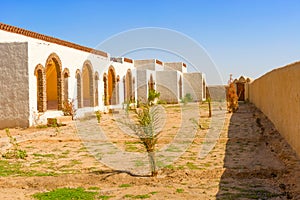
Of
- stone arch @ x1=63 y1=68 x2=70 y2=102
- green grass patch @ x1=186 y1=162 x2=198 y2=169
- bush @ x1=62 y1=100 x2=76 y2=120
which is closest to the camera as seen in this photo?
green grass patch @ x1=186 y1=162 x2=198 y2=169

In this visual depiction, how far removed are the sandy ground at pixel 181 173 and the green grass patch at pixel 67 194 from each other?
0.17 m

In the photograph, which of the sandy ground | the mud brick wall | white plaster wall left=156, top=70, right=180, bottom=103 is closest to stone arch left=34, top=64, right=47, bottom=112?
the mud brick wall

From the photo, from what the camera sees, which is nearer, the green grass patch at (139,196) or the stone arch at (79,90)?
the green grass patch at (139,196)

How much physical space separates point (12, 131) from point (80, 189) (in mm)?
7878

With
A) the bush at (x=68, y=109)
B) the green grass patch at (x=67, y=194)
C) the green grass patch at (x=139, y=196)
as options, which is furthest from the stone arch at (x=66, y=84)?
the green grass patch at (x=139, y=196)

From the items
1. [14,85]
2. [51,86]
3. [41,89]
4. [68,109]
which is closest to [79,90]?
[68,109]

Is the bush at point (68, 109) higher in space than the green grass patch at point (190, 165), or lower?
higher

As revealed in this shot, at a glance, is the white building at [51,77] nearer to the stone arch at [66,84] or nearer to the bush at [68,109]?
the stone arch at [66,84]

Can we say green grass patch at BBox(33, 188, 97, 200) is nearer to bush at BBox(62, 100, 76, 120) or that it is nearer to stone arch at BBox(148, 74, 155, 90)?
bush at BBox(62, 100, 76, 120)

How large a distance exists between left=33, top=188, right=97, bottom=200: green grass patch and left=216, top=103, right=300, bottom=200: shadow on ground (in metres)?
1.66

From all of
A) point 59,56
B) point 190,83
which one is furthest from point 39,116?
point 190,83

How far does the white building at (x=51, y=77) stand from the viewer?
509 inches

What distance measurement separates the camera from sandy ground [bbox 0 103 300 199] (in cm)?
488

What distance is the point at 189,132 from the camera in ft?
37.8
